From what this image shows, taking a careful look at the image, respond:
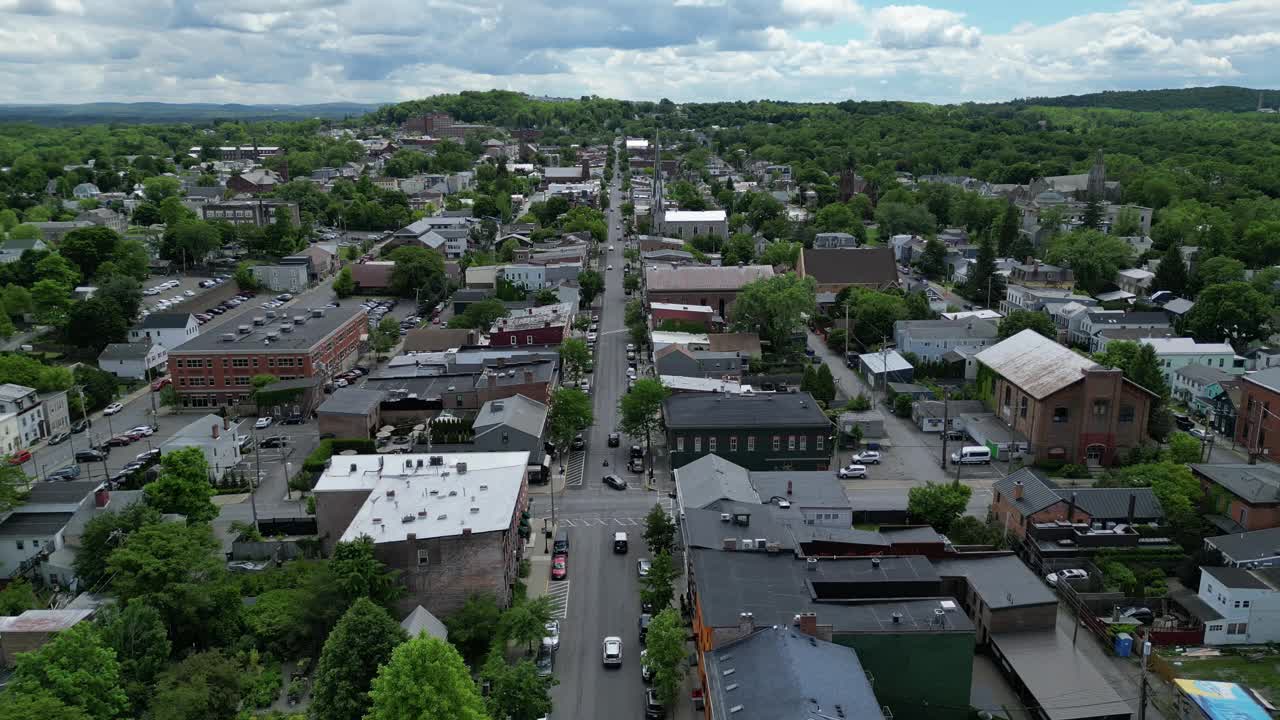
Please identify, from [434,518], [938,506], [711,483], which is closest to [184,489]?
[434,518]

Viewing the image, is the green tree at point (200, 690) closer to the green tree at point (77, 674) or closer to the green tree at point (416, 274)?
the green tree at point (77, 674)

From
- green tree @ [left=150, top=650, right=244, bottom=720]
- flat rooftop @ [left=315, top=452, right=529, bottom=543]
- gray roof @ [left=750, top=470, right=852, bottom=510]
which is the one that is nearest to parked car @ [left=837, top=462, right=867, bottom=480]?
gray roof @ [left=750, top=470, right=852, bottom=510]

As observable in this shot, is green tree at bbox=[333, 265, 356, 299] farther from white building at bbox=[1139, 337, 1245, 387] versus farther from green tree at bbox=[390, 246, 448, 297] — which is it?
white building at bbox=[1139, 337, 1245, 387]

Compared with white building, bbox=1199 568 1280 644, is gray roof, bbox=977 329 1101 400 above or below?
above

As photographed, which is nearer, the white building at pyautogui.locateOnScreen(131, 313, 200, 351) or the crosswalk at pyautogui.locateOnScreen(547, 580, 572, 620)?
the crosswalk at pyautogui.locateOnScreen(547, 580, 572, 620)

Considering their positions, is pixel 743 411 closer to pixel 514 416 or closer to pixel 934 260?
pixel 514 416

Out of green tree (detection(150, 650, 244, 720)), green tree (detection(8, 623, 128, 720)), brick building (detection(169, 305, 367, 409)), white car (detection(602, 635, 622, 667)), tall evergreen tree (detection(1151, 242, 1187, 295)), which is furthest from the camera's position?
tall evergreen tree (detection(1151, 242, 1187, 295))

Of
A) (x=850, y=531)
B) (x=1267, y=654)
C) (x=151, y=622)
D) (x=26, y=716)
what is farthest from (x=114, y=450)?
(x=1267, y=654)

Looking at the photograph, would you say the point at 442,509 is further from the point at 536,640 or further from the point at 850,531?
the point at 850,531
